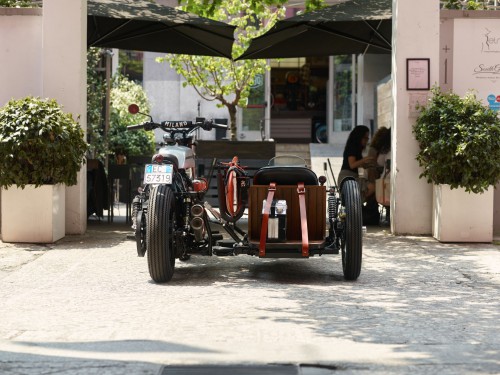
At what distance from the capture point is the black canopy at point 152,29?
1358 centimetres

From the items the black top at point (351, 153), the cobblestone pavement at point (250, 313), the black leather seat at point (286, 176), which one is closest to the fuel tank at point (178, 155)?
the black leather seat at point (286, 176)

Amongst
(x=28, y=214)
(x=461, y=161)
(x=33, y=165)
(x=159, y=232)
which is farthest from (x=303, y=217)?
(x=28, y=214)

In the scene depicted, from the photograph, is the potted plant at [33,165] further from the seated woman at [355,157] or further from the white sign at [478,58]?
the white sign at [478,58]

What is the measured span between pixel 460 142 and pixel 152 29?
5.22 metres

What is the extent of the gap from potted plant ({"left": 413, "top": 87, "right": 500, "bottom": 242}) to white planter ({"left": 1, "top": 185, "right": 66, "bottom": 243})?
4.32 m

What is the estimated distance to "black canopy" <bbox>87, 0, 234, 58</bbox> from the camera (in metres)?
13.6

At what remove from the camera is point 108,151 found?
17.6 metres

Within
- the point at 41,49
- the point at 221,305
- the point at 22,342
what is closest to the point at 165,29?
the point at 41,49

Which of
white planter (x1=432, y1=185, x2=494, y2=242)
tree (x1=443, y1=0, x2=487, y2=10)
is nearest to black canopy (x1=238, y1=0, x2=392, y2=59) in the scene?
tree (x1=443, y1=0, x2=487, y2=10)

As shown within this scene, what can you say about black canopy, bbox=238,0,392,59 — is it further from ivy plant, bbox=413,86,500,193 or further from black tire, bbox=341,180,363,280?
black tire, bbox=341,180,363,280

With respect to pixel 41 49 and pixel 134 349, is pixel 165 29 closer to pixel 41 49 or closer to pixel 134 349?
pixel 41 49

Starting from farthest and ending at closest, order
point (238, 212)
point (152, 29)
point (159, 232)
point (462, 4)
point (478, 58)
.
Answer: point (462, 4)
point (152, 29)
point (478, 58)
point (238, 212)
point (159, 232)

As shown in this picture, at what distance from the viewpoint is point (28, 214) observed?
37.0 ft

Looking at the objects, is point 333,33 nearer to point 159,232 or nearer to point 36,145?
point 36,145
